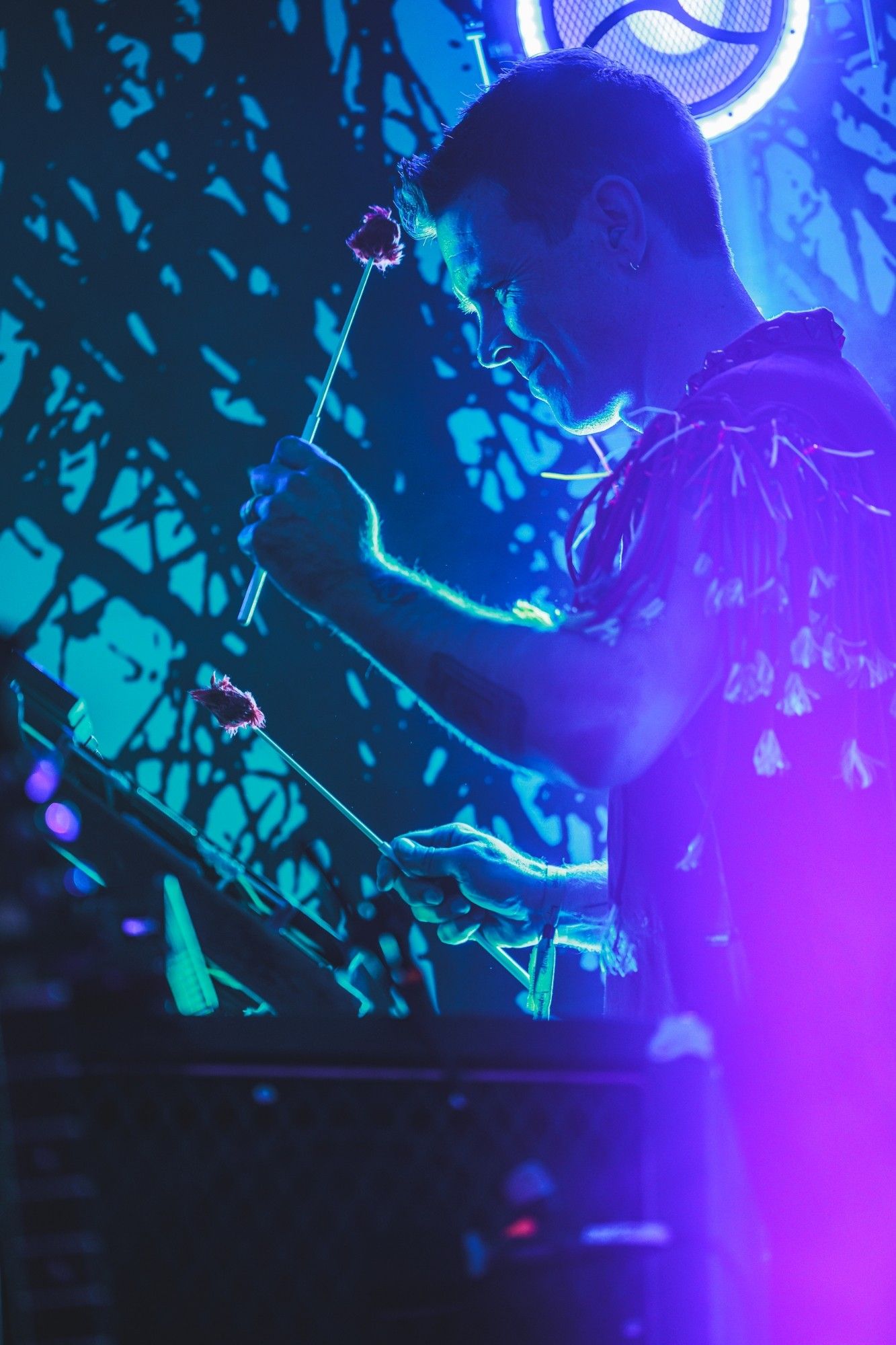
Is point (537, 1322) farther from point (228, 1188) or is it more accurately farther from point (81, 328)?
point (81, 328)

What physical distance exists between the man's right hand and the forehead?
629 millimetres

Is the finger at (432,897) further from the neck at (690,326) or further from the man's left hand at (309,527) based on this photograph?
the neck at (690,326)

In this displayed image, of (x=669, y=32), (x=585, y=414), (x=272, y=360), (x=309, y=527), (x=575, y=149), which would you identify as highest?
(x=669, y=32)

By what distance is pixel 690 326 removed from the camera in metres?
1.22

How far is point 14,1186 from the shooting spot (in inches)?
20.6

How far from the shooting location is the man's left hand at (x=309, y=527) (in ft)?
3.22

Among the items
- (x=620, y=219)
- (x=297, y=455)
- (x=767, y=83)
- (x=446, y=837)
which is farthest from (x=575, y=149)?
(x=767, y=83)

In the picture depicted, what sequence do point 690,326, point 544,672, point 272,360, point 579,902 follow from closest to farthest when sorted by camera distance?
point 544,672
point 690,326
point 579,902
point 272,360

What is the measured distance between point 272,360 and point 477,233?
1210mm

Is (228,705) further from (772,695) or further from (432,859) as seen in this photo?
(772,695)

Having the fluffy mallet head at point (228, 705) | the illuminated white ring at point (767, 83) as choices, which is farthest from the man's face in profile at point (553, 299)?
the illuminated white ring at point (767, 83)

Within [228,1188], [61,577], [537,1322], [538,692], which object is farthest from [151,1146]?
[61,577]

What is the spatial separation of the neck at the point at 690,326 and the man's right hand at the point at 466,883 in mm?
526

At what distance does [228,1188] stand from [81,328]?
215cm
